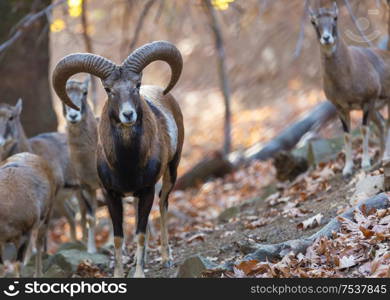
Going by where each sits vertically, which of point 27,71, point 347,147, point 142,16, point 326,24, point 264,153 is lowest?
point 347,147

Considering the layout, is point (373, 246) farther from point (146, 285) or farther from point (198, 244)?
point (198, 244)

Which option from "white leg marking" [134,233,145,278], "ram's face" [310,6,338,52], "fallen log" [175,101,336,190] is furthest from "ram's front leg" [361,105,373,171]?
"fallen log" [175,101,336,190]

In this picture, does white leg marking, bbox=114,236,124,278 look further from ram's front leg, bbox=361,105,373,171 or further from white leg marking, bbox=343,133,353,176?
ram's front leg, bbox=361,105,373,171

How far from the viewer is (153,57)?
959 cm

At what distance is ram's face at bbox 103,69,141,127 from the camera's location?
8711mm

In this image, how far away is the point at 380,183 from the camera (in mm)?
9859

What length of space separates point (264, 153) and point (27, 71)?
229 inches

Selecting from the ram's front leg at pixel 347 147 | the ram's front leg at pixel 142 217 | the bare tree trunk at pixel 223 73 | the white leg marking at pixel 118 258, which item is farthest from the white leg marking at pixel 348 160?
the bare tree trunk at pixel 223 73

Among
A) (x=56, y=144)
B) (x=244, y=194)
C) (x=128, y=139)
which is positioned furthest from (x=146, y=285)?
(x=244, y=194)

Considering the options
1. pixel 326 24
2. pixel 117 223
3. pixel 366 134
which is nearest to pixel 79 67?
pixel 117 223

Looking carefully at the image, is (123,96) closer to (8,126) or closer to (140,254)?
(140,254)

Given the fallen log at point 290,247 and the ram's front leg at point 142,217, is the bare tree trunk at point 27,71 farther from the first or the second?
the fallen log at point 290,247

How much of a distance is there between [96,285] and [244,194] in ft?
29.1

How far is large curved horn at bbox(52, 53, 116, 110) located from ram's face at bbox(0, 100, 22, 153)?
9.12 ft
